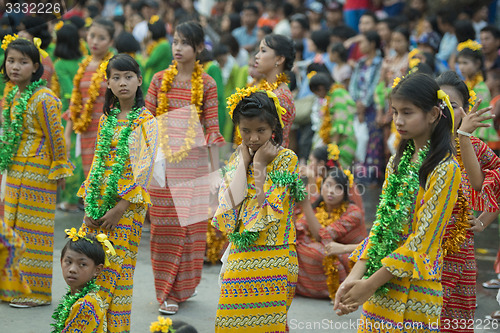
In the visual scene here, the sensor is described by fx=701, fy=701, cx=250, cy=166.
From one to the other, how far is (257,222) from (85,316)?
1.16 meters

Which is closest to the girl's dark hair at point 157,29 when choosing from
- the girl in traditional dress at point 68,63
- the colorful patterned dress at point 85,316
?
the girl in traditional dress at point 68,63

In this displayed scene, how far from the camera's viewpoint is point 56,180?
5594mm

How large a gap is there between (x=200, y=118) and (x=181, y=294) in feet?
4.81

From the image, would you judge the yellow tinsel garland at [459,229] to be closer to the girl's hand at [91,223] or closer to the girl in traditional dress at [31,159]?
the girl's hand at [91,223]

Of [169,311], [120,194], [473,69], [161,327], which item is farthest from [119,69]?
[473,69]

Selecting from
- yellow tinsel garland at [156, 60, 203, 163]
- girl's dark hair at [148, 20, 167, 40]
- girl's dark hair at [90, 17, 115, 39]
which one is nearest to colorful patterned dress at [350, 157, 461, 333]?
A: yellow tinsel garland at [156, 60, 203, 163]

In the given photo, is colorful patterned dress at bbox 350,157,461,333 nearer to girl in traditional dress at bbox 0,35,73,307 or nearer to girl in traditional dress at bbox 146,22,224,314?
girl in traditional dress at bbox 146,22,224,314

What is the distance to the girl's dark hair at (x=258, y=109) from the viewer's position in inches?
158

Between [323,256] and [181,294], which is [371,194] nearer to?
[323,256]

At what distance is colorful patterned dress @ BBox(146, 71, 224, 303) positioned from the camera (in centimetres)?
563

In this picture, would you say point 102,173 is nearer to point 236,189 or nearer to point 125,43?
point 236,189

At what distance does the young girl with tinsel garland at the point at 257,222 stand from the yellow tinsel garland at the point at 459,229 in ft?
3.21

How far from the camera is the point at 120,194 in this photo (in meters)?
4.56

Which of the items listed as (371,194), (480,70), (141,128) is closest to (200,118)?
(141,128)
